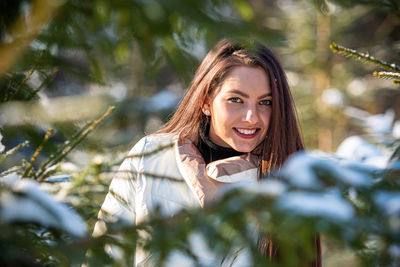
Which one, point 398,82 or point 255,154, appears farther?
point 255,154

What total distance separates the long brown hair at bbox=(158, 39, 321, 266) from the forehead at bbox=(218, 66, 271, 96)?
0.8 inches

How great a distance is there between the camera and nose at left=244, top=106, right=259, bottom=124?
1574 mm

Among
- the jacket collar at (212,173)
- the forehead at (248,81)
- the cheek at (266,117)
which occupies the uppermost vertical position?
the forehead at (248,81)

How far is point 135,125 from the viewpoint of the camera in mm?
4906

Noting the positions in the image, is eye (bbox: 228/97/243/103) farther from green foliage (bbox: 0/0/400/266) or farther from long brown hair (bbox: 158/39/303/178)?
green foliage (bbox: 0/0/400/266)

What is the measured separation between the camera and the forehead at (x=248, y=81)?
5.30 feet

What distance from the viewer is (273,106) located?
5.31 feet

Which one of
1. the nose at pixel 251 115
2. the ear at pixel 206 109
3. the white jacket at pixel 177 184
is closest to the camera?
the white jacket at pixel 177 184

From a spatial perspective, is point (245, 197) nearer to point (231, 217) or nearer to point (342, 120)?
point (231, 217)

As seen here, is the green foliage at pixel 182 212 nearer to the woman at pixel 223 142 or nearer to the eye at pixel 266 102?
the woman at pixel 223 142

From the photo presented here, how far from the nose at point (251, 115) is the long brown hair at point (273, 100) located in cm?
8

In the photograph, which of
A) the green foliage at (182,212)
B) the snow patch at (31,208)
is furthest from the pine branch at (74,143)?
the snow patch at (31,208)

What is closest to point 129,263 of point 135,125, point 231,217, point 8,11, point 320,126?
point 231,217

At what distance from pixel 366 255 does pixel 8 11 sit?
2.68 feet
